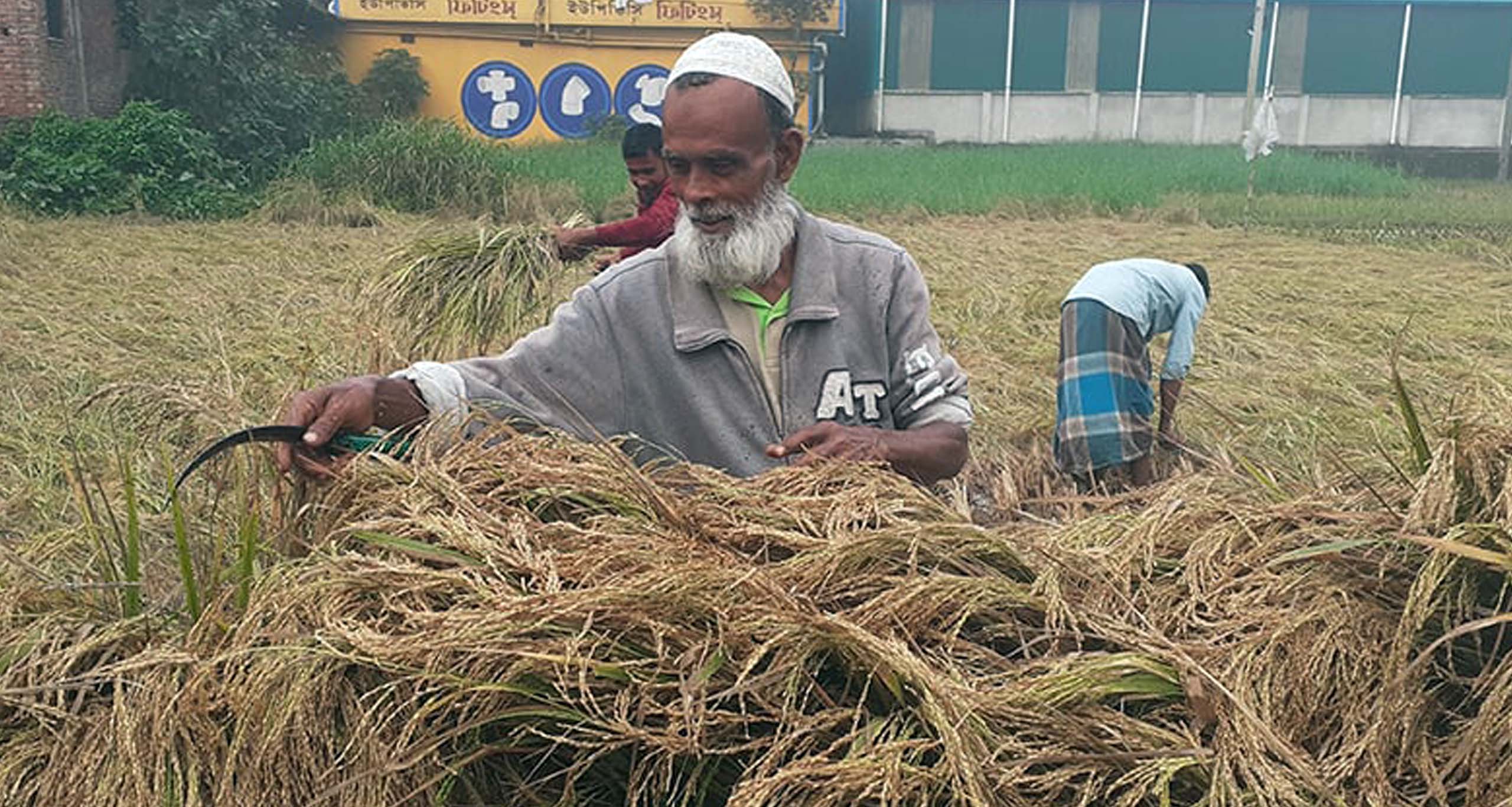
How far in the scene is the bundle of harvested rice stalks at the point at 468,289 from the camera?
4.19 meters

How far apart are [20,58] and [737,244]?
14.4 metres

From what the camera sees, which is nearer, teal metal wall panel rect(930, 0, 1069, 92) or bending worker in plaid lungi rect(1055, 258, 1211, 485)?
bending worker in plaid lungi rect(1055, 258, 1211, 485)

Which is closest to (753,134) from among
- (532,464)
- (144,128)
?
(532,464)

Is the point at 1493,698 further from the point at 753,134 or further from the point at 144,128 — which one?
the point at 144,128

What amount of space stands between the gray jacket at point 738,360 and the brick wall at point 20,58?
14.1 meters

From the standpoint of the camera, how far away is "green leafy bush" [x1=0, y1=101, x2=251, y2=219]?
12336 millimetres

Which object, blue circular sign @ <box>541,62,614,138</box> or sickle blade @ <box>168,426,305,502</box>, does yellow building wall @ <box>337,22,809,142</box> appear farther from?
sickle blade @ <box>168,426,305,502</box>

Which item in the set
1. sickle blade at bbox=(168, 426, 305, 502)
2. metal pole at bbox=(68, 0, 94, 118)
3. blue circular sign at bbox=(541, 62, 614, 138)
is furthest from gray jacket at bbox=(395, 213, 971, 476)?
blue circular sign at bbox=(541, 62, 614, 138)

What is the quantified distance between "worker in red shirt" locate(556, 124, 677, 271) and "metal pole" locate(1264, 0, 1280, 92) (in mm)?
22558

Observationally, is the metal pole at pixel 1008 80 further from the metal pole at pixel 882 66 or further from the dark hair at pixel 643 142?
the dark hair at pixel 643 142

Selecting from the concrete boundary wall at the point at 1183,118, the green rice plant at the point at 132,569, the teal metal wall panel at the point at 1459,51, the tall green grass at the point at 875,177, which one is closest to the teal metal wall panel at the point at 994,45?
the concrete boundary wall at the point at 1183,118

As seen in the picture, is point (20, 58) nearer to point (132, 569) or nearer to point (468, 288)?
point (468, 288)

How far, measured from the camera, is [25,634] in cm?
162

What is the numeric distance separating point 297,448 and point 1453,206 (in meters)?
17.0
